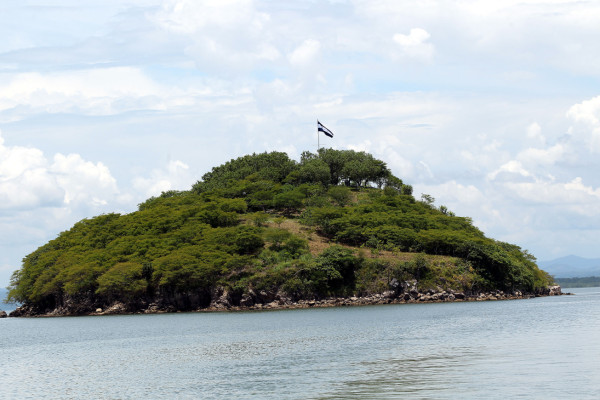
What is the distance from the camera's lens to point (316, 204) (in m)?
153

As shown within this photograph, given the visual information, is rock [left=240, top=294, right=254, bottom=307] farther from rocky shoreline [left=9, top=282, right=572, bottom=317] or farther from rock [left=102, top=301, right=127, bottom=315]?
rock [left=102, top=301, right=127, bottom=315]

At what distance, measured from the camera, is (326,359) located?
155 ft

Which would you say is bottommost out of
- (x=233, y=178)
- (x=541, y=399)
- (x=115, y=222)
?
(x=541, y=399)

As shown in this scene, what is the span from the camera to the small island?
112562 mm

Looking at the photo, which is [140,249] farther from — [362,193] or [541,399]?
[541,399]

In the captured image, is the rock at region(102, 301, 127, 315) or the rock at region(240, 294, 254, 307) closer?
the rock at region(240, 294, 254, 307)

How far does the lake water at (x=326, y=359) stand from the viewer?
35.9 metres

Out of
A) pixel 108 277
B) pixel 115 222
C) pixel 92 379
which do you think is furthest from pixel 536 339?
pixel 115 222

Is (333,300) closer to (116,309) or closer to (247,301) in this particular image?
(247,301)

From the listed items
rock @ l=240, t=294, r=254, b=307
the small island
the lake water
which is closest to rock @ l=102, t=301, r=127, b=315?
the small island

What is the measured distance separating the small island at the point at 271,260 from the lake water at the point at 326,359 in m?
31.3

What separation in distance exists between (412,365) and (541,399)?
486 inches

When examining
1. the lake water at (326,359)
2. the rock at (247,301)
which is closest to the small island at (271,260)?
the rock at (247,301)

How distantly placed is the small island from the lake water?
31.3 m
